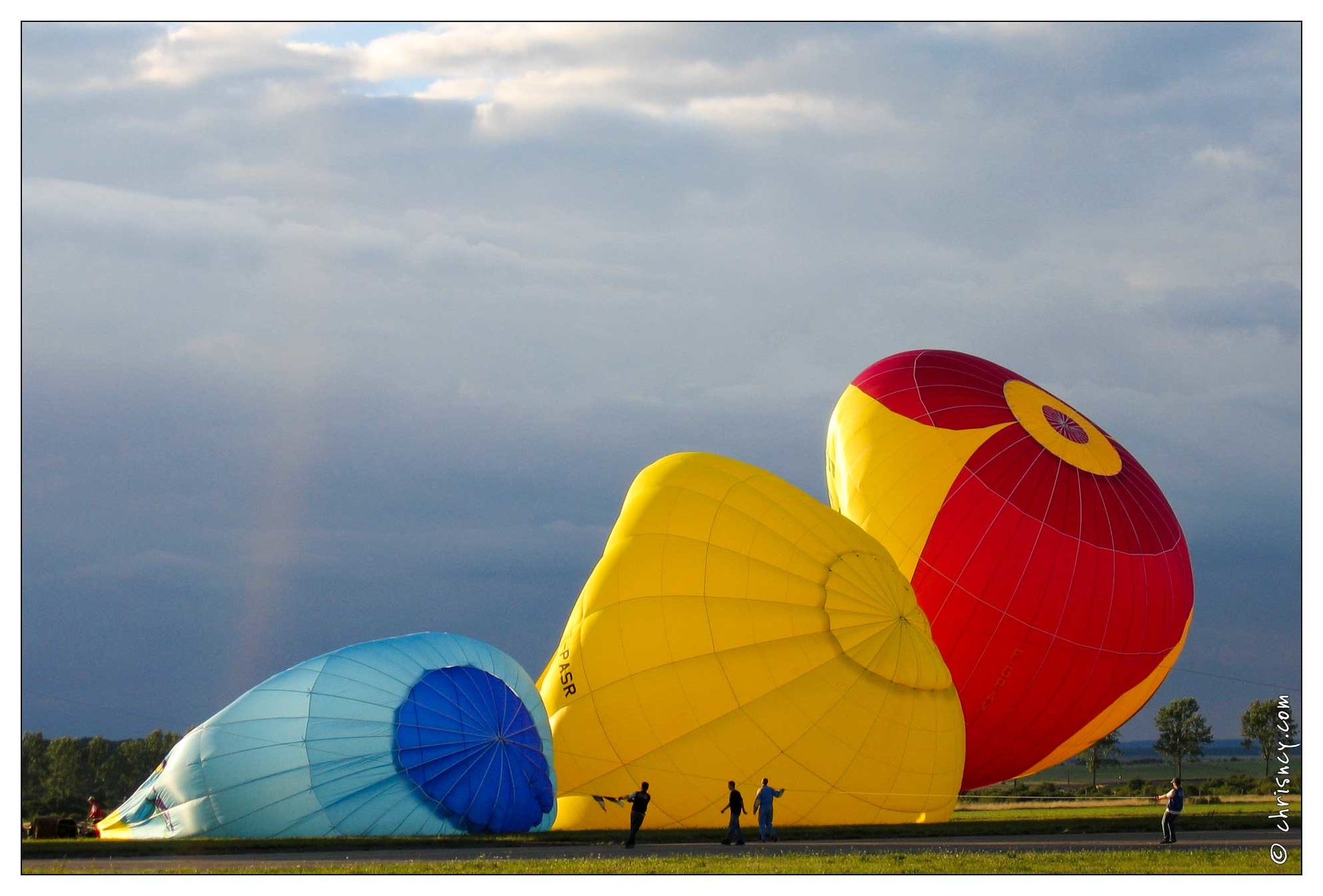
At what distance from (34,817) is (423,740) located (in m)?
5.53

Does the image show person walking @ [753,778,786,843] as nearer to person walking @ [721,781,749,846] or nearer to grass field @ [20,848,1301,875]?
person walking @ [721,781,749,846]

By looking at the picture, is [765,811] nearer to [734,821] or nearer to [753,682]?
[734,821]

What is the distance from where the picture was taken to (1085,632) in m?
24.3

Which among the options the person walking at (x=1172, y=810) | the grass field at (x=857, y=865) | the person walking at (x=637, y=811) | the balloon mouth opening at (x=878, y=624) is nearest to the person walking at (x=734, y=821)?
the person walking at (x=637, y=811)

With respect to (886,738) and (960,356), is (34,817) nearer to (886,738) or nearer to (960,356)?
(886,738)

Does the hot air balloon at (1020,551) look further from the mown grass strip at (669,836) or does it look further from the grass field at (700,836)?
the mown grass strip at (669,836)

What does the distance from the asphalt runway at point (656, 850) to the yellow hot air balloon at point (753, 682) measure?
2.03 meters

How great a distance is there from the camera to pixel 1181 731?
4238cm

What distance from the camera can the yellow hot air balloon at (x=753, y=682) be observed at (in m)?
20.8

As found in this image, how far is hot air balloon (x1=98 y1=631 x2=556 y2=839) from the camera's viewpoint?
1888 centimetres

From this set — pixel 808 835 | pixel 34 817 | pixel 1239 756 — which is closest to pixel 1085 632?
pixel 808 835

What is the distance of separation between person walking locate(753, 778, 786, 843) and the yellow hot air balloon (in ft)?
5.71

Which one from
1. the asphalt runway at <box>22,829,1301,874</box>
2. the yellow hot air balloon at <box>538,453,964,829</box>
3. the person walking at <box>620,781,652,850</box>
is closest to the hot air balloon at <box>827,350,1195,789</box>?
the yellow hot air balloon at <box>538,453,964,829</box>
